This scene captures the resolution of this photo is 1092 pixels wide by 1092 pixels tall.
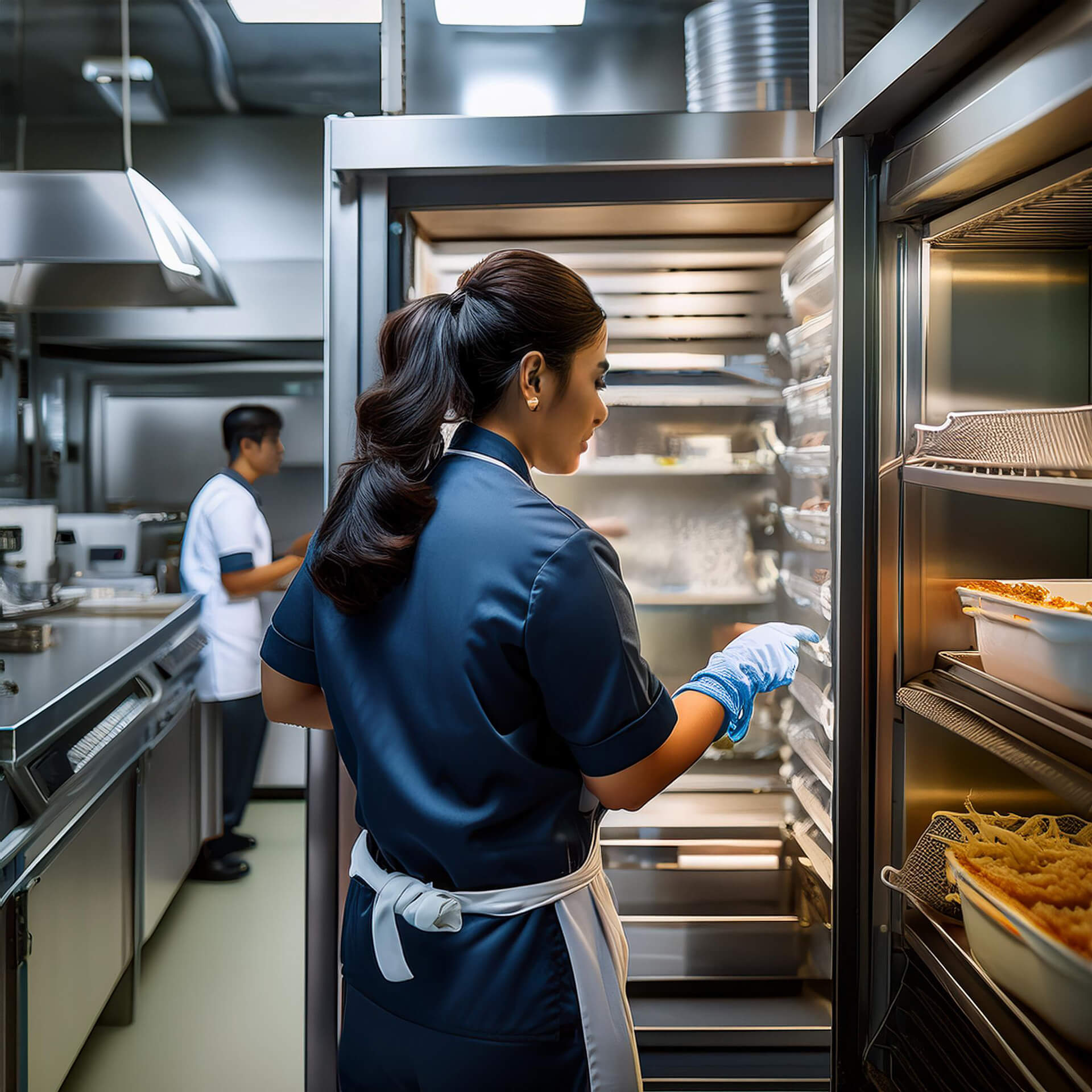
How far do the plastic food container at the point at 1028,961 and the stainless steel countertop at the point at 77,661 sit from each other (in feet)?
5.09

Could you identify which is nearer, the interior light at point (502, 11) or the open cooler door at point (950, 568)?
the open cooler door at point (950, 568)

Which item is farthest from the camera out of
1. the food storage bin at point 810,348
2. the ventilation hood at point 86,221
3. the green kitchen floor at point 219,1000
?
the ventilation hood at point 86,221

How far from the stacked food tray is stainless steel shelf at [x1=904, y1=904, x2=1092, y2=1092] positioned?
0.36m

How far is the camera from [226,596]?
3.34 metres

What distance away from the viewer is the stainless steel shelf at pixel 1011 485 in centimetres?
89

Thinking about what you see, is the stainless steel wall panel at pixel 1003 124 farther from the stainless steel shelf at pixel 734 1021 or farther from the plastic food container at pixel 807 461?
the stainless steel shelf at pixel 734 1021

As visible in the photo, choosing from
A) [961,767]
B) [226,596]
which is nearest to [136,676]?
[226,596]

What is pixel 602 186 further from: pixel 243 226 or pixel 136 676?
pixel 243 226

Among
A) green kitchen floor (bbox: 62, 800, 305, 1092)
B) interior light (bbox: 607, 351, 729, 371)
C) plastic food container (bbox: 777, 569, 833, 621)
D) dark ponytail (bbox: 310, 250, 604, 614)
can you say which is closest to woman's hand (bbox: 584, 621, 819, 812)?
plastic food container (bbox: 777, 569, 833, 621)

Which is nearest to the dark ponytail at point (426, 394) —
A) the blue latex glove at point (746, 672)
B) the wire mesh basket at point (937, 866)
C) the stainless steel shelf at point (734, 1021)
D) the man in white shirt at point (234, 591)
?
the blue latex glove at point (746, 672)

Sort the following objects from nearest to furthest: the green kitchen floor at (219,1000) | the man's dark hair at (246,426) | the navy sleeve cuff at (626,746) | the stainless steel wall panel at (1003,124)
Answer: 1. the stainless steel wall panel at (1003,124)
2. the navy sleeve cuff at (626,746)
3. the green kitchen floor at (219,1000)
4. the man's dark hair at (246,426)

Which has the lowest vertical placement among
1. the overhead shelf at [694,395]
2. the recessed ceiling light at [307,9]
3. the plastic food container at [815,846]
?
the plastic food container at [815,846]

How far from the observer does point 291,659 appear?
1.18 metres

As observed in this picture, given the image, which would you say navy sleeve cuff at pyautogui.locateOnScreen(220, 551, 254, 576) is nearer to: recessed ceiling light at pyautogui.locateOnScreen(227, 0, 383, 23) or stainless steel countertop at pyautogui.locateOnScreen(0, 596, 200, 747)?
stainless steel countertop at pyautogui.locateOnScreen(0, 596, 200, 747)
